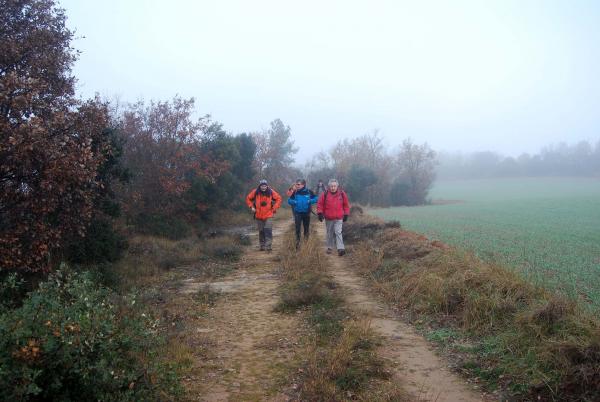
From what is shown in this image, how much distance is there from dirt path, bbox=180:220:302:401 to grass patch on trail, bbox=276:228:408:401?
23 centimetres

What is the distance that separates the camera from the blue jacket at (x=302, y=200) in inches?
482

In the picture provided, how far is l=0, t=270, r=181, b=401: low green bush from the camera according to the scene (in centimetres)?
288

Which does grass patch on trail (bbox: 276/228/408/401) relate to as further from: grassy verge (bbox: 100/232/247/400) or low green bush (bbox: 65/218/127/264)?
low green bush (bbox: 65/218/127/264)

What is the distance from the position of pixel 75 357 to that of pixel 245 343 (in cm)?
267

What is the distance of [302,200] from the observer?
40.1ft

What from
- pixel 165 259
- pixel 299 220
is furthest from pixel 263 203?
pixel 165 259

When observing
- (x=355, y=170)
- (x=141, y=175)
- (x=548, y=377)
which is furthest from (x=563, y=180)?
(x=548, y=377)

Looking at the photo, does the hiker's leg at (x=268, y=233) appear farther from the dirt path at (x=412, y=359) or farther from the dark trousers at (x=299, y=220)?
the dirt path at (x=412, y=359)

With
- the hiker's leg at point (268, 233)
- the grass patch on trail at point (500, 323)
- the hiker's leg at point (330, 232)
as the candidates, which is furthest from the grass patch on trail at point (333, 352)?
the hiker's leg at point (268, 233)

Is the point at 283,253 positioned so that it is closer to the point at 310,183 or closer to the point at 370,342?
the point at 370,342

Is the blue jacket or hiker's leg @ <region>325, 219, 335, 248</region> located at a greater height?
the blue jacket

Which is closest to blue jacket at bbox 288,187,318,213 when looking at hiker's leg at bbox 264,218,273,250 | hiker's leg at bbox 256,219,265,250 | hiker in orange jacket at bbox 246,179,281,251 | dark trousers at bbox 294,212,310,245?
dark trousers at bbox 294,212,310,245

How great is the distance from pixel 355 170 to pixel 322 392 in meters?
43.3

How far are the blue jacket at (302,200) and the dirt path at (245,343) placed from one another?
353cm
